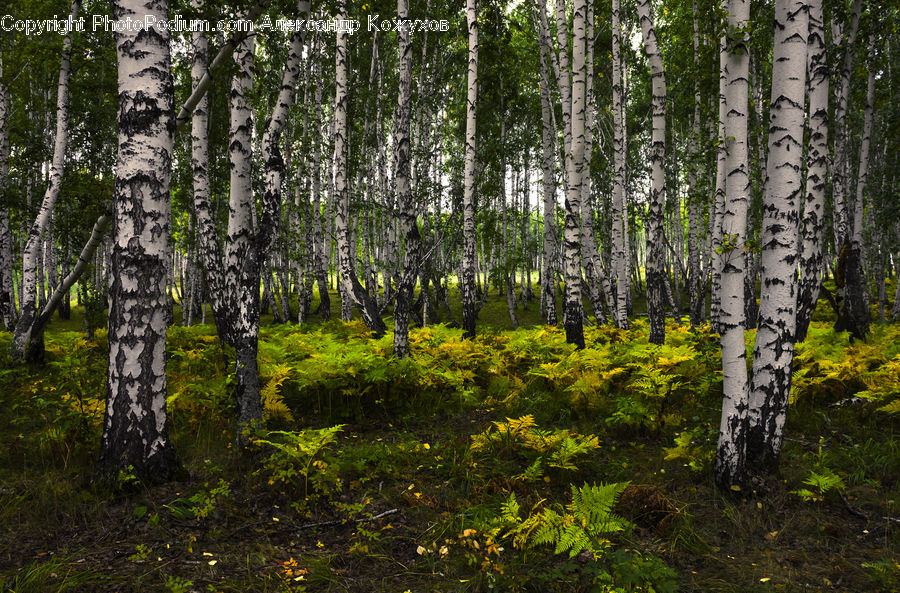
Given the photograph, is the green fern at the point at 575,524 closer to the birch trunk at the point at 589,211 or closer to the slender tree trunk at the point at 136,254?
the slender tree trunk at the point at 136,254

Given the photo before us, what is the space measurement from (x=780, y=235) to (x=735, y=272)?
43 centimetres

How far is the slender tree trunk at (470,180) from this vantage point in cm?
1033

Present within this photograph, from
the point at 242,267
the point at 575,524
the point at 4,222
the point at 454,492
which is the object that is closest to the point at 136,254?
the point at 242,267

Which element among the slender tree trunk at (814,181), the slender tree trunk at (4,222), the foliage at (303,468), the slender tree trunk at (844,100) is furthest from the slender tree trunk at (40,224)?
the slender tree trunk at (844,100)

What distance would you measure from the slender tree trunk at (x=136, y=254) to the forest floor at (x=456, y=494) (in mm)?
381

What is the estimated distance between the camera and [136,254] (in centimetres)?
369

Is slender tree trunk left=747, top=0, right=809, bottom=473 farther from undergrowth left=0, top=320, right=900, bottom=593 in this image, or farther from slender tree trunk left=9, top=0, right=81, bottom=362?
slender tree trunk left=9, top=0, right=81, bottom=362

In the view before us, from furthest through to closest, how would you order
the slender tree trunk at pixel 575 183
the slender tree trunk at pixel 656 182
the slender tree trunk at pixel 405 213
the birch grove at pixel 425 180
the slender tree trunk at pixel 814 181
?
the slender tree trunk at pixel 575 183, the slender tree trunk at pixel 656 182, the slender tree trunk at pixel 405 213, the slender tree trunk at pixel 814 181, the birch grove at pixel 425 180

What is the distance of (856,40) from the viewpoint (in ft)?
26.4

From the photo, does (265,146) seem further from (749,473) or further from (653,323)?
(653,323)

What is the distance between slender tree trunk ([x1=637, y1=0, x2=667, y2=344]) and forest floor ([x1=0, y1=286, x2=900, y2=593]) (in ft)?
9.38

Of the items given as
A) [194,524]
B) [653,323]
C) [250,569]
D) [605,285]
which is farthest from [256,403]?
[605,285]

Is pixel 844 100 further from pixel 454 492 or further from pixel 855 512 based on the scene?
pixel 454 492

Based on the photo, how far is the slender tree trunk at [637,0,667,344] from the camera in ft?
27.7
